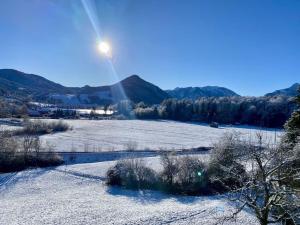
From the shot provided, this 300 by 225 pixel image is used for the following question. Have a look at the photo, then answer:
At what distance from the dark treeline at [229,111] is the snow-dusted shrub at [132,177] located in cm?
8048

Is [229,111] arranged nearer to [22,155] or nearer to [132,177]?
[22,155]

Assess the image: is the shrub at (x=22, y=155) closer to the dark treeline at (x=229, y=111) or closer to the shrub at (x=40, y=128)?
the shrub at (x=40, y=128)

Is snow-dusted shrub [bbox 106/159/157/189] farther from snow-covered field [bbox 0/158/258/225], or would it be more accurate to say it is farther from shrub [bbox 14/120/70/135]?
shrub [bbox 14/120/70/135]

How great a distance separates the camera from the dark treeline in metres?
107

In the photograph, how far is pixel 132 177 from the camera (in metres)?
32.7

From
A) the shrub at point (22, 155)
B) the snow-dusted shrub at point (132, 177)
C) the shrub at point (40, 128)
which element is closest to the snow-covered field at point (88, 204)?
the snow-dusted shrub at point (132, 177)

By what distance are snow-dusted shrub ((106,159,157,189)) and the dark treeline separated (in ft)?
264

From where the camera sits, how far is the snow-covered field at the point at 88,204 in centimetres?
2183

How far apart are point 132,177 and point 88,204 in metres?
8.18

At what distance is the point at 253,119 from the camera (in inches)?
4496

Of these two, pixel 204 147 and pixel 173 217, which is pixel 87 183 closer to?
pixel 173 217

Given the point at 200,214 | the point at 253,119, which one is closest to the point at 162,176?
the point at 200,214

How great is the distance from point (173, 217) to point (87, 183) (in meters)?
13.3

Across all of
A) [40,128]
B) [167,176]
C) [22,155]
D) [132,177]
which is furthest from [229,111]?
[132,177]
